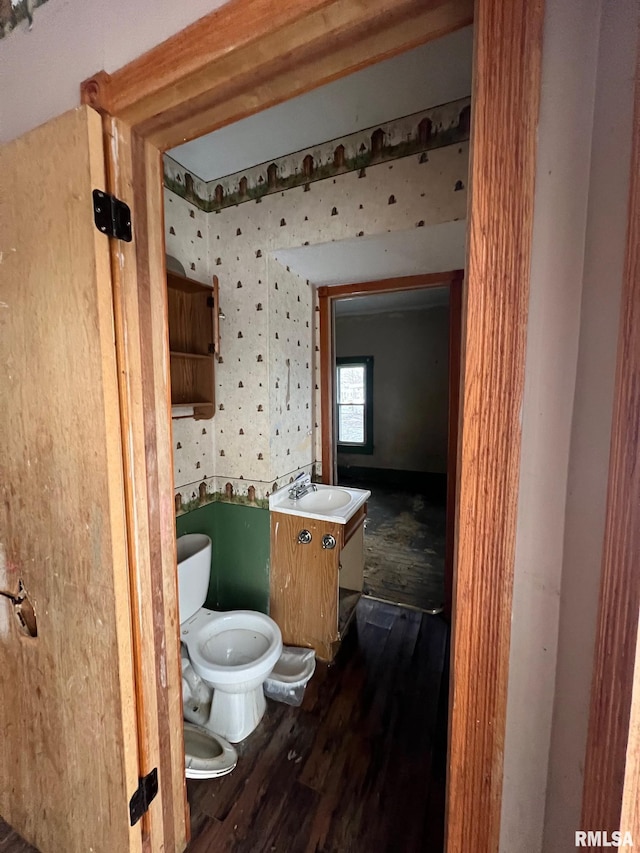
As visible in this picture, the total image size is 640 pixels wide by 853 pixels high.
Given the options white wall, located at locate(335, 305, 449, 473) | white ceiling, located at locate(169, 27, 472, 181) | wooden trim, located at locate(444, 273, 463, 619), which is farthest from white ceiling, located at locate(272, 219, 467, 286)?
white wall, located at locate(335, 305, 449, 473)

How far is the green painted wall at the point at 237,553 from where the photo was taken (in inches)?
75.1

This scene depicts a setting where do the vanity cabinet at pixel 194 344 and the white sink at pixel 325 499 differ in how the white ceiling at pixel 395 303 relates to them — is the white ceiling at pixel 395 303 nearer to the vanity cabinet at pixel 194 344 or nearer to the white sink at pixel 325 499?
the vanity cabinet at pixel 194 344

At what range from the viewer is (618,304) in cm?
37

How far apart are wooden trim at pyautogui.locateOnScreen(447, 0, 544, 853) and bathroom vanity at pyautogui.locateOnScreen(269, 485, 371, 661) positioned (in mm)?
1241

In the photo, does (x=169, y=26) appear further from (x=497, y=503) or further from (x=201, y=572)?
(x=201, y=572)

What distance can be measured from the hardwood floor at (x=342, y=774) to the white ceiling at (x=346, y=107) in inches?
98.6

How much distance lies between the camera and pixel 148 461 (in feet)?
2.91

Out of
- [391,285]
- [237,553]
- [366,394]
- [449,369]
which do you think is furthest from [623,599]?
[366,394]

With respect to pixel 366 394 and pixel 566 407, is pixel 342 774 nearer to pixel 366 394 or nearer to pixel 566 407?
pixel 566 407

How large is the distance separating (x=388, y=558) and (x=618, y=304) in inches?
113

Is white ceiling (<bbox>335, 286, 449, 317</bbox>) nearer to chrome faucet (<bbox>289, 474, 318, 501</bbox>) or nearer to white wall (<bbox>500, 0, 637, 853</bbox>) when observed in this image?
chrome faucet (<bbox>289, 474, 318, 501</bbox>)

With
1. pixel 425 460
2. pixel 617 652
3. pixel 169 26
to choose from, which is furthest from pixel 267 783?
pixel 425 460

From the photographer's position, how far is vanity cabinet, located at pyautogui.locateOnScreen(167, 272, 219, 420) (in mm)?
1725

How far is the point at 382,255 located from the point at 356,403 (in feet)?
11.0
